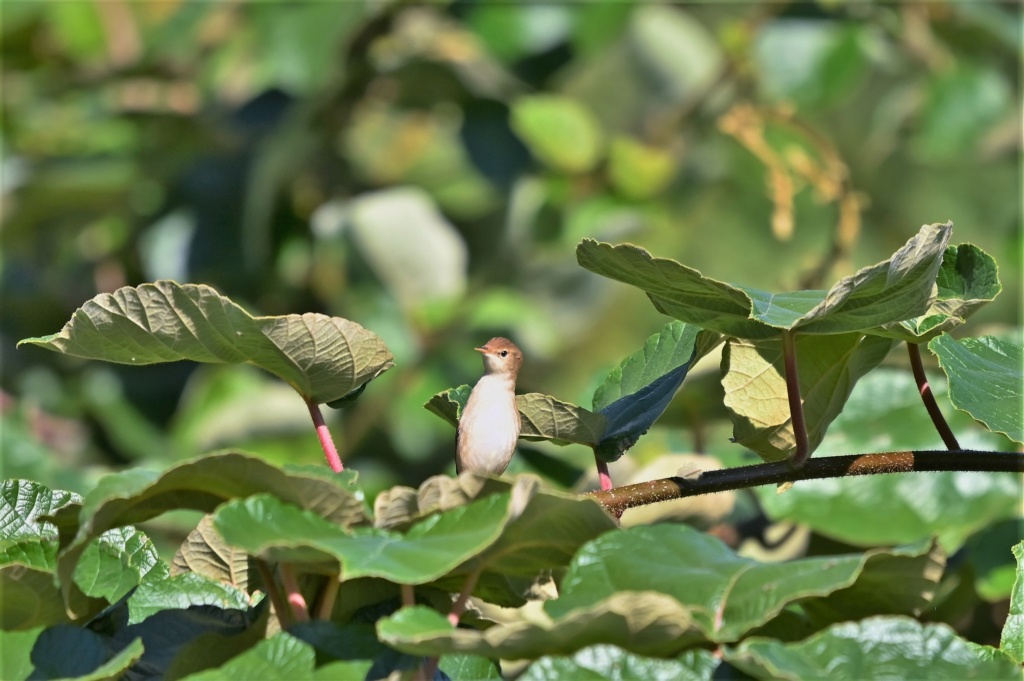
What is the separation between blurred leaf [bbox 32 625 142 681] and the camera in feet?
1.93

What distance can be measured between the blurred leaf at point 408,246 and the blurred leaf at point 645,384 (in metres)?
1.66

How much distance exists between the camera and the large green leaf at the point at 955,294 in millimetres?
728

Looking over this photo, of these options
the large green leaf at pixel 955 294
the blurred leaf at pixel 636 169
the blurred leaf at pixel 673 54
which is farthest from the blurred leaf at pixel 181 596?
the blurred leaf at pixel 673 54

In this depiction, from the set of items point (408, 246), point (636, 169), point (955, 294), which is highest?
point (955, 294)

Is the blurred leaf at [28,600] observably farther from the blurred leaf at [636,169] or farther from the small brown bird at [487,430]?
the blurred leaf at [636,169]

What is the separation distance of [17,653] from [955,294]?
1.95 ft

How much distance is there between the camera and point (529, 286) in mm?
2461

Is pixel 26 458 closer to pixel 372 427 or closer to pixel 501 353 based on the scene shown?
pixel 372 427

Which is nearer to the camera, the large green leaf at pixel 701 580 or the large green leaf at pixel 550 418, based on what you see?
the large green leaf at pixel 701 580

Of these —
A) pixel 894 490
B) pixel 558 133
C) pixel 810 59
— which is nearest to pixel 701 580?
pixel 894 490

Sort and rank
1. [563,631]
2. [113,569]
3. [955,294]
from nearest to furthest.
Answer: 1. [563,631]
2. [113,569]
3. [955,294]

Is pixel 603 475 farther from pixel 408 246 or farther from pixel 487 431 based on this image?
pixel 408 246

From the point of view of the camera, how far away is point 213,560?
2.31 ft

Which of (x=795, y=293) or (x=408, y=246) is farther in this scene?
(x=408, y=246)
